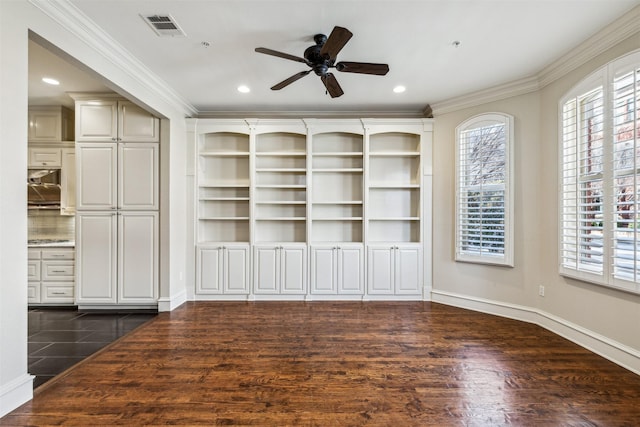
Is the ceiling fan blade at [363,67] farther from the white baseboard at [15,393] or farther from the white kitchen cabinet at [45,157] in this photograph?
the white kitchen cabinet at [45,157]

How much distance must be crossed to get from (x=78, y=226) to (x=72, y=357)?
6.09ft

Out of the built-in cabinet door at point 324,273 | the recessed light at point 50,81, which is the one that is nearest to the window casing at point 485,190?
the built-in cabinet door at point 324,273

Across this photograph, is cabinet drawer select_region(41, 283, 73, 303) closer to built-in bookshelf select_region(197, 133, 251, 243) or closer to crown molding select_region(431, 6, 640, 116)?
built-in bookshelf select_region(197, 133, 251, 243)

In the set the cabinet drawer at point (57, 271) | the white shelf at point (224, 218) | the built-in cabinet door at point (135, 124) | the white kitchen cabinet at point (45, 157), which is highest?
the built-in cabinet door at point (135, 124)

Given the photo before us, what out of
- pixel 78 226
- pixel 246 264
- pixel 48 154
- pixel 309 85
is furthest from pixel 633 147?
pixel 48 154

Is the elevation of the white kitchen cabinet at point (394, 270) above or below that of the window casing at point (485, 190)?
below

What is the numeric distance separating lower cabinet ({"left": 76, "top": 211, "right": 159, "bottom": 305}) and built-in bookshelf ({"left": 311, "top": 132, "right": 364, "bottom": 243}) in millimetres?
2314

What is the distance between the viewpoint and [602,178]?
2693 mm

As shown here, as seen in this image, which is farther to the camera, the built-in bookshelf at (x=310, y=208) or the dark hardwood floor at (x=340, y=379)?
the built-in bookshelf at (x=310, y=208)

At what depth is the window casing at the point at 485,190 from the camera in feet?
12.0

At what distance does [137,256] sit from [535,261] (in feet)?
16.3

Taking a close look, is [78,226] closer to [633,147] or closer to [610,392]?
[610,392]

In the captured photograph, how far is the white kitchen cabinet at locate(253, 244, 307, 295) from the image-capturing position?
4410 mm

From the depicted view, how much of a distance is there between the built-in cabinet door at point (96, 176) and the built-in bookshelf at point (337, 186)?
275cm
